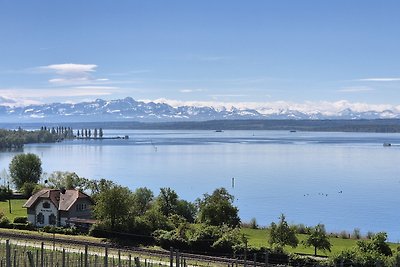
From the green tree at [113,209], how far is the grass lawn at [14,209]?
887cm

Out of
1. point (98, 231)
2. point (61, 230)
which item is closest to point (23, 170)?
point (61, 230)

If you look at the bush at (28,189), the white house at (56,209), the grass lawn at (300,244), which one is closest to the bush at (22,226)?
the white house at (56,209)

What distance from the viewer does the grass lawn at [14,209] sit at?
4558 centimetres

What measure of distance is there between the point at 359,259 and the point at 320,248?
522 cm

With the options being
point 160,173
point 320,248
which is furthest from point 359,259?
point 160,173

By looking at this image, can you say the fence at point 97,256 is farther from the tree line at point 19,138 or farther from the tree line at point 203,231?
the tree line at point 19,138

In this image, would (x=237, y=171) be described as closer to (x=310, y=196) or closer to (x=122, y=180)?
(x=122, y=180)

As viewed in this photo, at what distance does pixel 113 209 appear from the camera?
3738 cm

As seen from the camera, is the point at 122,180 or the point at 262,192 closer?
the point at 262,192

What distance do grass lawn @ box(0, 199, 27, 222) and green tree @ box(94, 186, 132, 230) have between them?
887cm

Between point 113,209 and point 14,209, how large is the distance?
51.4 feet

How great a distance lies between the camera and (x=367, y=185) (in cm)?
7588

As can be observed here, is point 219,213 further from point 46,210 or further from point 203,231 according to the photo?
point 46,210

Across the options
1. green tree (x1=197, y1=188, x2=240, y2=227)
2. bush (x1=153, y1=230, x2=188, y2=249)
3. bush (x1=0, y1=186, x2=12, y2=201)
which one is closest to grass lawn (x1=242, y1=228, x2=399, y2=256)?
green tree (x1=197, y1=188, x2=240, y2=227)
